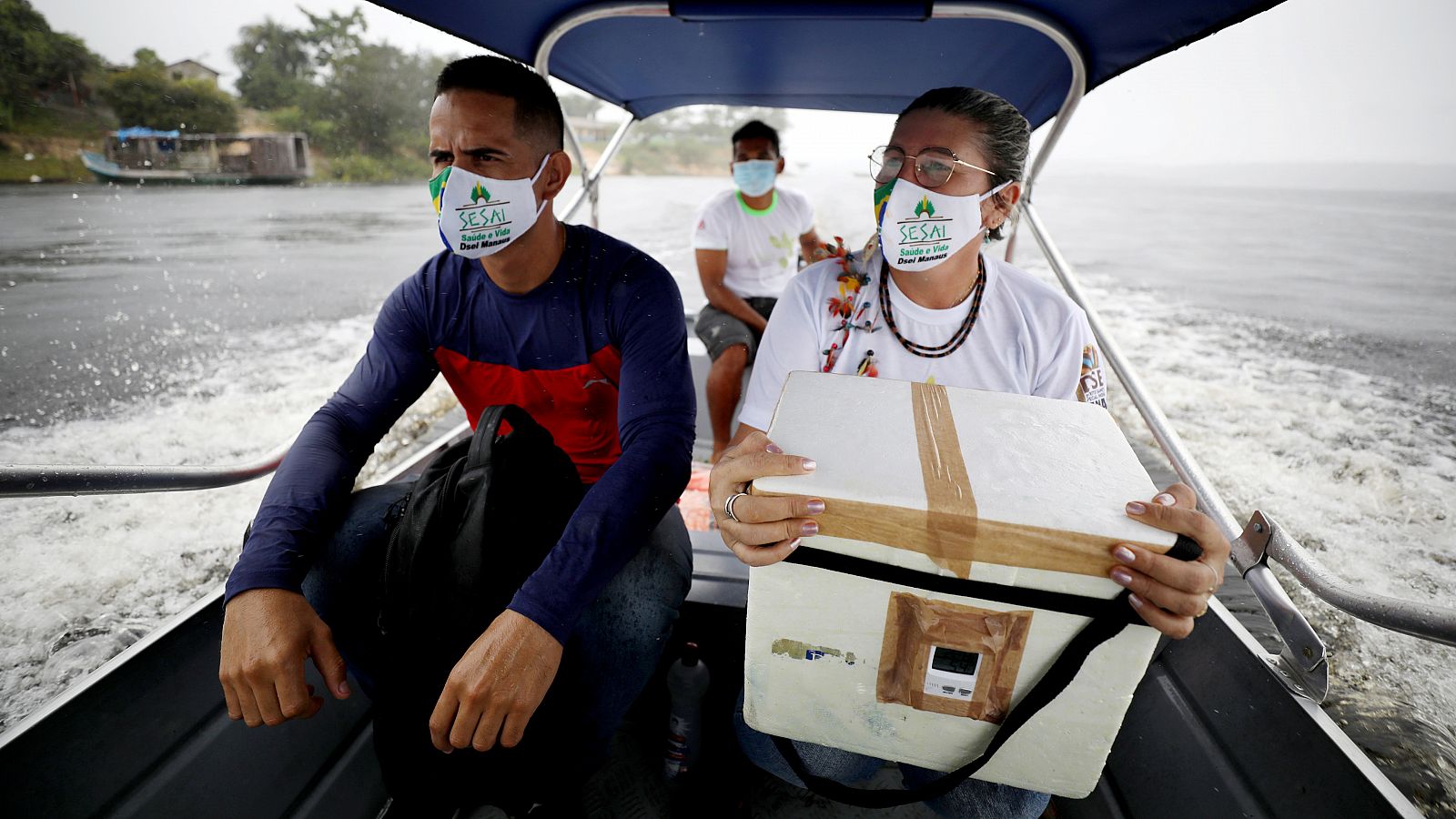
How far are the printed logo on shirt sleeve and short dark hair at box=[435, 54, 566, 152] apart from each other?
1.30 metres

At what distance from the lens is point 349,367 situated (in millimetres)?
5832

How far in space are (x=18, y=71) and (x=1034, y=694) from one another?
3054 millimetres

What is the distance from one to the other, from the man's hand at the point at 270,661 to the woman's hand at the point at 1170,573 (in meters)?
1.07

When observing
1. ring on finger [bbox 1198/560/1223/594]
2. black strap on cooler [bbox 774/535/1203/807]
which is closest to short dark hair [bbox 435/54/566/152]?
black strap on cooler [bbox 774/535/1203/807]

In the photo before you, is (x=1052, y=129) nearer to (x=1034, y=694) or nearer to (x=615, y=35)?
(x=615, y=35)

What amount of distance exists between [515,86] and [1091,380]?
1.40 metres

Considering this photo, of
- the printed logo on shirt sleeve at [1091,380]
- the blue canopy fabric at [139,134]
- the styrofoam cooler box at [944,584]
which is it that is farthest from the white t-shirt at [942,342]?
the blue canopy fabric at [139,134]

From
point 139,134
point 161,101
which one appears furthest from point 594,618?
point 161,101

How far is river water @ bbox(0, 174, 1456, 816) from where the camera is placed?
2281 mm

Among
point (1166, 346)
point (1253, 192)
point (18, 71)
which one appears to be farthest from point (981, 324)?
point (1253, 192)

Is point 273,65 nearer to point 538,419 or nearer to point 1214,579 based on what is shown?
point 538,419

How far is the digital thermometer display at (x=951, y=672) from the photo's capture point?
2.43 ft

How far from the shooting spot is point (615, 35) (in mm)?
1914

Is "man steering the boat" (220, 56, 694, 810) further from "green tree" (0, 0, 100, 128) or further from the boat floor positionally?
"green tree" (0, 0, 100, 128)
